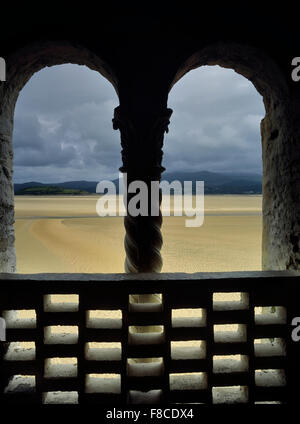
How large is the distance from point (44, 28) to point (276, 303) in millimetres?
2649

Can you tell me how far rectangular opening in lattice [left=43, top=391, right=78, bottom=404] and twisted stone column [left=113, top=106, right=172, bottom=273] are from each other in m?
1.02

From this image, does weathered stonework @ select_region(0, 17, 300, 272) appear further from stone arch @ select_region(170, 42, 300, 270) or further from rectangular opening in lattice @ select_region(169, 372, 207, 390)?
rectangular opening in lattice @ select_region(169, 372, 207, 390)

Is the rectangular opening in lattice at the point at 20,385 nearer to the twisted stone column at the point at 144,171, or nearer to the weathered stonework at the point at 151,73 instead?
the weathered stonework at the point at 151,73

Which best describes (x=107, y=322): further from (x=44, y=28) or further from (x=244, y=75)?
(x=244, y=75)

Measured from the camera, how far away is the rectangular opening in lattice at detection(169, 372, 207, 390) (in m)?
1.80

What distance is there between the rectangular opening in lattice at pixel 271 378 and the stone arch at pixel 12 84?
215 cm

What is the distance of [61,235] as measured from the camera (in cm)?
1327

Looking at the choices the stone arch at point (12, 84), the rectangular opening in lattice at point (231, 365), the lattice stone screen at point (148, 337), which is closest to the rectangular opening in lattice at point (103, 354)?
the lattice stone screen at point (148, 337)

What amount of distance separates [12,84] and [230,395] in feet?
9.96

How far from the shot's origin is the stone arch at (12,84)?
6.58ft

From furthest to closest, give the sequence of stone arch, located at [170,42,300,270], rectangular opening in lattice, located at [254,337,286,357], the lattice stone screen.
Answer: stone arch, located at [170,42,300,270] → rectangular opening in lattice, located at [254,337,286,357] → the lattice stone screen

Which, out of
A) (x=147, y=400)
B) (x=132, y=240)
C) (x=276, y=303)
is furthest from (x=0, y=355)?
(x=276, y=303)

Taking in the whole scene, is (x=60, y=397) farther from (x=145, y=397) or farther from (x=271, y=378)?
(x=271, y=378)

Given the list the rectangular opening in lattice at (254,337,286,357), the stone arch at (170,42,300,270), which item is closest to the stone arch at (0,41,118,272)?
the stone arch at (170,42,300,270)
